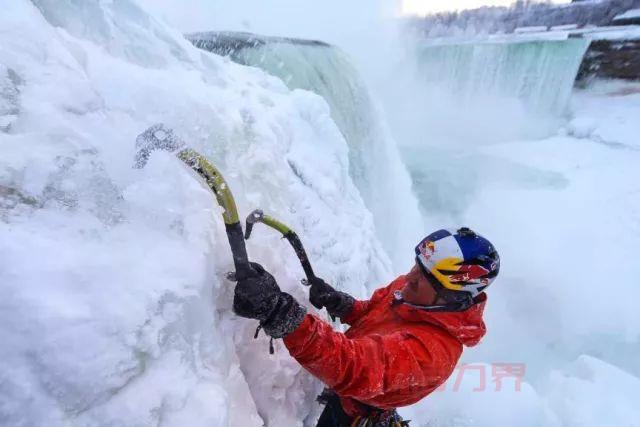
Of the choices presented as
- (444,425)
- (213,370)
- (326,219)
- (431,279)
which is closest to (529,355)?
(444,425)

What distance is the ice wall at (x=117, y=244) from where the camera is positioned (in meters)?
1.01

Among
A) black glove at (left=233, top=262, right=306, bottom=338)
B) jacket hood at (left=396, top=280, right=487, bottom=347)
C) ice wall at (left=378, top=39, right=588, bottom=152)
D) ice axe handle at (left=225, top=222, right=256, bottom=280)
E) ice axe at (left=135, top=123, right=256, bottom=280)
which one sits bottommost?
ice wall at (left=378, top=39, right=588, bottom=152)

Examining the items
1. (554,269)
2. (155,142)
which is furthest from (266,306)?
(554,269)

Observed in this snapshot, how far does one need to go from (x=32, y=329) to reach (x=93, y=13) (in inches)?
57.5

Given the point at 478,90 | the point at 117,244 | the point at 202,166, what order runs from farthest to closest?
the point at 478,90, the point at 202,166, the point at 117,244

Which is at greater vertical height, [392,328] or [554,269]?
[392,328]

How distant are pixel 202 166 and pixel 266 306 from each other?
493 mm

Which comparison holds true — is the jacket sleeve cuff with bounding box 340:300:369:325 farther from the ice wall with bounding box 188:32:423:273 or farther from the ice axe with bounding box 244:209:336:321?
the ice wall with bounding box 188:32:423:273

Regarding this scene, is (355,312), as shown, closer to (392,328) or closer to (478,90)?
(392,328)

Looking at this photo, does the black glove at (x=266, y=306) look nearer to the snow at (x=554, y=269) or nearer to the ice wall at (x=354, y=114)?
the snow at (x=554, y=269)

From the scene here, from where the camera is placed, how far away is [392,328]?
1.86 metres

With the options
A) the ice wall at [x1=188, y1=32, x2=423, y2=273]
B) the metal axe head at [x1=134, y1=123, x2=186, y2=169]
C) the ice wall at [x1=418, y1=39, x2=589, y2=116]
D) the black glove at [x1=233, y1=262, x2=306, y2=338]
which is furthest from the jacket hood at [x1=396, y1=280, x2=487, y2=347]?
the ice wall at [x1=418, y1=39, x2=589, y2=116]

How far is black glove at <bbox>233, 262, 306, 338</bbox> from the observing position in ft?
4.60

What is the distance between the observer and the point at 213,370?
54.1 inches
